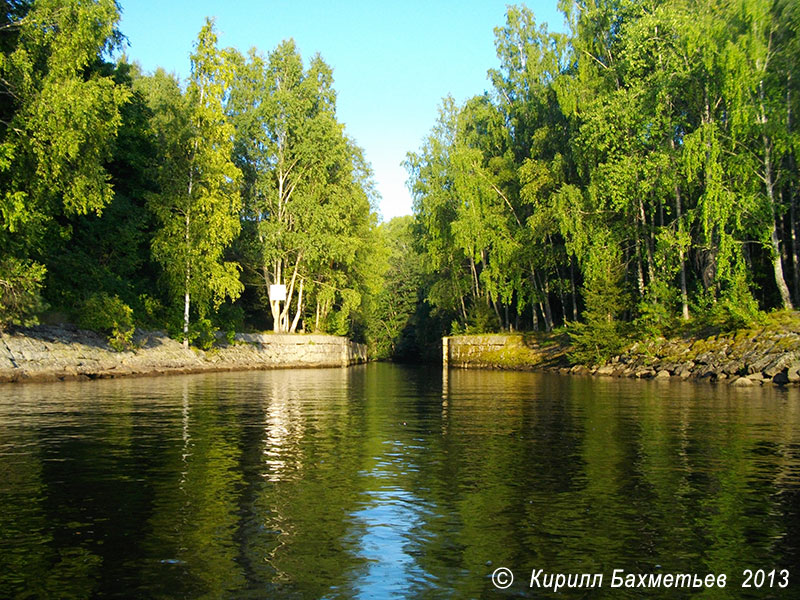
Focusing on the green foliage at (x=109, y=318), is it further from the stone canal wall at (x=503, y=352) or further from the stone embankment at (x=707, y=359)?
the stone canal wall at (x=503, y=352)

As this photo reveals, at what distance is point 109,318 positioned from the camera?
34000 millimetres

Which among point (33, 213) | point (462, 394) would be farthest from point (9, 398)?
point (462, 394)

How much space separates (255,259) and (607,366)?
27846 mm

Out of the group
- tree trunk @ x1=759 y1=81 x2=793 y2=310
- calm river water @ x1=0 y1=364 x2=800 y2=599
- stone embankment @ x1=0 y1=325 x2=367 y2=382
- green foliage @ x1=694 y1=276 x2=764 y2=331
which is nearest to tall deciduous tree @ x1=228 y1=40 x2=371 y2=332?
stone embankment @ x1=0 y1=325 x2=367 y2=382

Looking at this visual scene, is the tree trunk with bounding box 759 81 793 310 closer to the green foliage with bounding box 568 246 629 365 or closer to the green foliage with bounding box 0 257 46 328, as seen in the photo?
the green foliage with bounding box 568 246 629 365

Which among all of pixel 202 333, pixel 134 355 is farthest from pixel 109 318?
pixel 202 333

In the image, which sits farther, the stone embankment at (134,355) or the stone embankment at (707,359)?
the stone embankment at (707,359)

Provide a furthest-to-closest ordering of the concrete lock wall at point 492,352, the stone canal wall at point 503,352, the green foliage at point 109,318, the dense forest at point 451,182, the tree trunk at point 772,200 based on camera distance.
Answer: the concrete lock wall at point 492,352
the stone canal wall at point 503,352
the tree trunk at point 772,200
the green foliage at point 109,318
the dense forest at point 451,182

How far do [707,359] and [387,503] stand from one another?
29777 millimetres

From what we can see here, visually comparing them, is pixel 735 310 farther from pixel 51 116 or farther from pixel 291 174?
pixel 291 174

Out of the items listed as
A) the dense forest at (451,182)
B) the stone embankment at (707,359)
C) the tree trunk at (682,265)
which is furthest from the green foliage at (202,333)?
the tree trunk at (682,265)

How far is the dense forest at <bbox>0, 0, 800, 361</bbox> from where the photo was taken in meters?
28.7

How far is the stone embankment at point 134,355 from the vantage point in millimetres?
29244

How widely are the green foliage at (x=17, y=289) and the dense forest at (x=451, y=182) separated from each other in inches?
4.3
